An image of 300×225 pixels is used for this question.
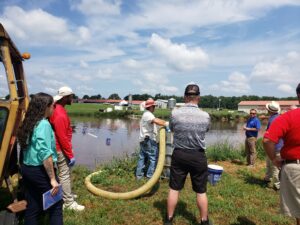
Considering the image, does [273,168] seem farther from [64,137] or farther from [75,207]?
[64,137]

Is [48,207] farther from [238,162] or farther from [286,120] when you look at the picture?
[238,162]

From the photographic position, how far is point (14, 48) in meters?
4.39

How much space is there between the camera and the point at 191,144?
4.22 metres

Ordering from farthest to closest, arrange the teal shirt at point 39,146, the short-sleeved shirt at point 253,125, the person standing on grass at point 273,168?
the short-sleeved shirt at point 253,125 → the person standing on grass at point 273,168 → the teal shirt at point 39,146

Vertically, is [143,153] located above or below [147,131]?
below

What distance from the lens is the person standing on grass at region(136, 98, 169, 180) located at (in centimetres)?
672

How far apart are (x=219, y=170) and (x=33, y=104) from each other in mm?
4543

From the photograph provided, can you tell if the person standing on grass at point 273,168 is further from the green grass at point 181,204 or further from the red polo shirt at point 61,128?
the red polo shirt at point 61,128

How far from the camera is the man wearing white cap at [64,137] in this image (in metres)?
4.61

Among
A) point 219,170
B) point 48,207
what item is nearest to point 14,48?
point 48,207

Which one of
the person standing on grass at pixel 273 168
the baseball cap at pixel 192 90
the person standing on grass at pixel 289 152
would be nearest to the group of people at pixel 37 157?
the baseball cap at pixel 192 90

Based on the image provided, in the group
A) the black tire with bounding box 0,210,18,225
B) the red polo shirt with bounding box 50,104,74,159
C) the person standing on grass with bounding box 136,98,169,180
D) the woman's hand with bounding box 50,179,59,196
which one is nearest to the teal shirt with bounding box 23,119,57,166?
the woman's hand with bounding box 50,179,59,196

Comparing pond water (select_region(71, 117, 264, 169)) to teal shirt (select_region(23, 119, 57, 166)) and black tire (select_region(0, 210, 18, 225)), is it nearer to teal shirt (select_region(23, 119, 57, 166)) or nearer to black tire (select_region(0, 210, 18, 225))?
black tire (select_region(0, 210, 18, 225))

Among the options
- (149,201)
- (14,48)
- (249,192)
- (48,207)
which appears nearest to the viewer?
(48,207)
